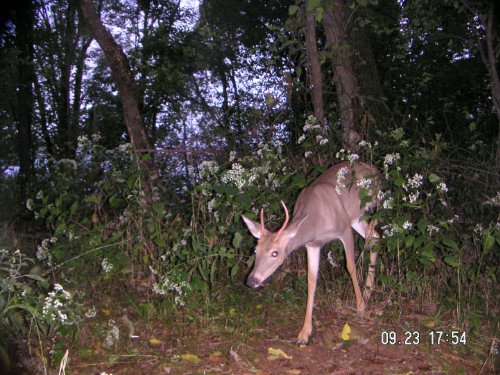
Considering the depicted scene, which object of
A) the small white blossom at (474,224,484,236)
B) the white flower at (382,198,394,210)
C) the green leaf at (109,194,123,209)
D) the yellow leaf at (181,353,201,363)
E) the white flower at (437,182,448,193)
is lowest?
the yellow leaf at (181,353,201,363)

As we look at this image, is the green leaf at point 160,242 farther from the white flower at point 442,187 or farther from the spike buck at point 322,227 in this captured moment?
the white flower at point 442,187

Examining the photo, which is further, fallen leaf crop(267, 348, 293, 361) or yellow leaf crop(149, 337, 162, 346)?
yellow leaf crop(149, 337, 162, 346)

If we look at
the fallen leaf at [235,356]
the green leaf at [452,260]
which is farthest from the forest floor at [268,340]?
the green leaf at [452,260]

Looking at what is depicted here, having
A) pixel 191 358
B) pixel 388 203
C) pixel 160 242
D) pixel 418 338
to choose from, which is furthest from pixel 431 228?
pixel 160 242

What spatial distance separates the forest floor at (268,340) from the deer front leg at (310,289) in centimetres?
10

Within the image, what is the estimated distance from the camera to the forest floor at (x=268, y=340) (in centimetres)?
434

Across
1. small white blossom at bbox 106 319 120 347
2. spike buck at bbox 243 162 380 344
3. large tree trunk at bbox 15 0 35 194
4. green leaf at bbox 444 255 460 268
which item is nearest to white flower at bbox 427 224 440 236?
green leaf at bbox 444 255 460 268

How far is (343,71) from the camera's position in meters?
7.33

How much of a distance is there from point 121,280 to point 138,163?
1.27m

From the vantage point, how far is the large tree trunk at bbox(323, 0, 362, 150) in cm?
712

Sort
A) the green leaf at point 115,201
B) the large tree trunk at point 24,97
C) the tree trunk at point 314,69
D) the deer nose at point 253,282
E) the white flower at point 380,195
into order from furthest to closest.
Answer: the large tree trunk at point 24,97, the tree trunk at point 314,69, the green leaf at point 115,201, the white flower at point 380,195, the deer nose at point 253,282

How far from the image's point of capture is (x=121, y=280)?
235 inches

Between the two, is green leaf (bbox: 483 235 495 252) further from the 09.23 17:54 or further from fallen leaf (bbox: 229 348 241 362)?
fallen leaf (bbox: 229 348 241 362)

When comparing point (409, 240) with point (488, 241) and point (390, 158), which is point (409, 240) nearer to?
point (488, 241)
